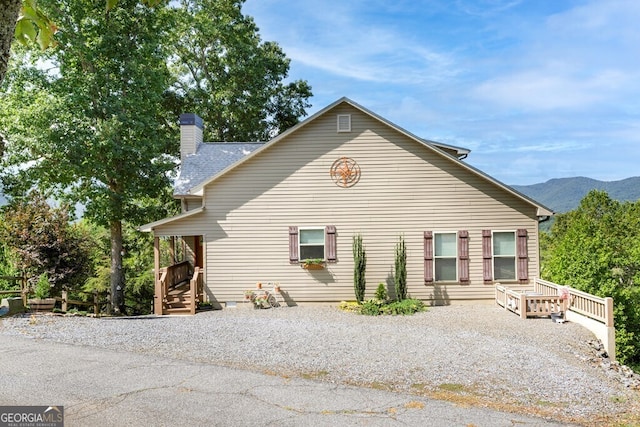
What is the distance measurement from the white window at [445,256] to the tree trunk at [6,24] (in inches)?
608

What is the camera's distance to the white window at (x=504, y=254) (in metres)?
16.5

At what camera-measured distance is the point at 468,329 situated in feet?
41.3

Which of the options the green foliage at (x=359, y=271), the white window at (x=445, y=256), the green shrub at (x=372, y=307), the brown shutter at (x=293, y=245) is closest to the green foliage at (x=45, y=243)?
the brown shutter at (x=293, y=245)

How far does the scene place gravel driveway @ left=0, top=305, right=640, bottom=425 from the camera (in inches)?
308

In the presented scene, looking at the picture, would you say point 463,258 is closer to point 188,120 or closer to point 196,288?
point 196,288

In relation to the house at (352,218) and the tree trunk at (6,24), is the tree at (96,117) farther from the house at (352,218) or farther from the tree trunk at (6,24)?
the tree trunk at (6,24)

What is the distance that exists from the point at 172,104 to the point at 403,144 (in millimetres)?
17590

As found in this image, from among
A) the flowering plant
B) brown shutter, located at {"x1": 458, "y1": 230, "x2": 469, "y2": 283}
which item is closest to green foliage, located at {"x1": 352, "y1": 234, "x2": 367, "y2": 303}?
the flowering plant

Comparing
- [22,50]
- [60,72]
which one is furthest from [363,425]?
[22,50]

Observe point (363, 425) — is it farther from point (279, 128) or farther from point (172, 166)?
point (279, 128)

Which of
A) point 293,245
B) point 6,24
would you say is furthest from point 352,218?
point 6,24

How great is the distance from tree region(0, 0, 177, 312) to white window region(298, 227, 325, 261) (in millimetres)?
7914

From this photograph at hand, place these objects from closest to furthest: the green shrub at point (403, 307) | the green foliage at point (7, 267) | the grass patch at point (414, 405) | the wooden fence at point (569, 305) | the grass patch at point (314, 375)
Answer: the grass patch at point (414, 405) < the grass patch at point (314, 375) < the wooden fence at point (569, 305) < the green shrub at point (403, 307) < the green foliage at point (7, 267)

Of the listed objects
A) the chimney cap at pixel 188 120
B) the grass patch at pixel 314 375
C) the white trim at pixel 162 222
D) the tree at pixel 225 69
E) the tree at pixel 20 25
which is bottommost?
the grass patch at pixel 314 375
